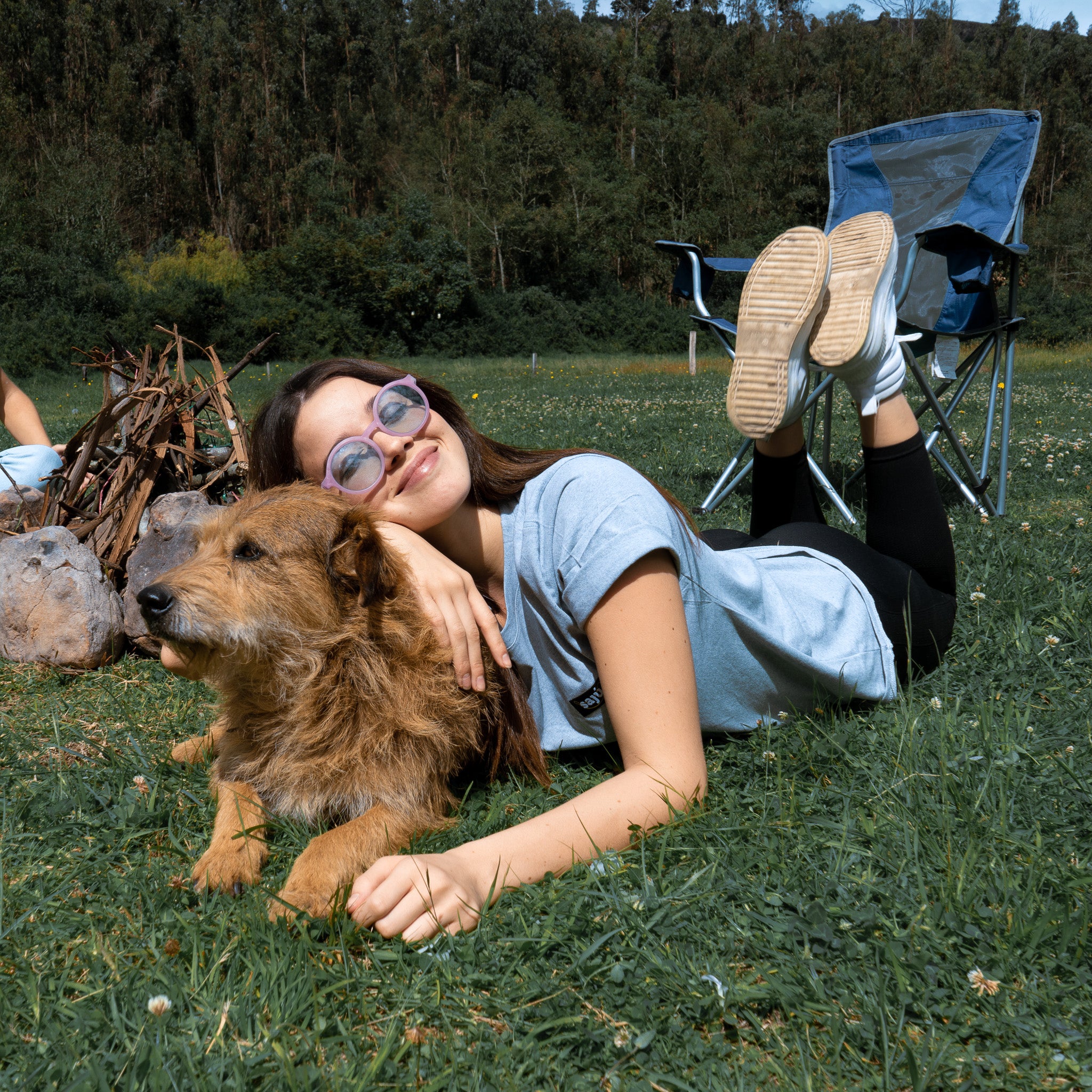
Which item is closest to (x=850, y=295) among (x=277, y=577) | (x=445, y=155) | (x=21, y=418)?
(x=277, y=577)

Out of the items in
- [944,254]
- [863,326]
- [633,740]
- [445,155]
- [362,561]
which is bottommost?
[633,740]

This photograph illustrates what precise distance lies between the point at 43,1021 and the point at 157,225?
2333 inches

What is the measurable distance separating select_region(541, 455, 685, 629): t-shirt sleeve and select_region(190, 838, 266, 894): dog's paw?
104cm

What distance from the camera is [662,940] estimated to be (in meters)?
1.94

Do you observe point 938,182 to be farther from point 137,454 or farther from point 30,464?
point 30,464

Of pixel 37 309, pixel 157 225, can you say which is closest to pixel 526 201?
pixel 157 225

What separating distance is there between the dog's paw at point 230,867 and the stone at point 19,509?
308cm

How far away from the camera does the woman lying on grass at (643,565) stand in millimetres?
2311

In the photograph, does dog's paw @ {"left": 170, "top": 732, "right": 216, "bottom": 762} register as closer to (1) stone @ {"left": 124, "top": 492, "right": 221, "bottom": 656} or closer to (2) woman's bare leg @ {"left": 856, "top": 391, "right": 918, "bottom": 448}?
(1) stone @ {"left": 124, "top": 492, "right": 221, "bottom": 656}

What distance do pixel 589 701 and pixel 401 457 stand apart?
3.06 ft

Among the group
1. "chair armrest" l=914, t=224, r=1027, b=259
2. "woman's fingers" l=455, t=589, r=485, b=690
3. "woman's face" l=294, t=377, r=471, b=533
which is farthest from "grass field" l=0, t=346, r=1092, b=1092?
"chair armrest" l=914, t=224, r=1027, b=259

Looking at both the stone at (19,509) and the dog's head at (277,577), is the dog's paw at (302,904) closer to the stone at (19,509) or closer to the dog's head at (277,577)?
the dog's head at (277,577)

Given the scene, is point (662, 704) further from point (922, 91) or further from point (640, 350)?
point (922, 91)

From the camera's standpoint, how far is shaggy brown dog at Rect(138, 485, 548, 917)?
233 cm
